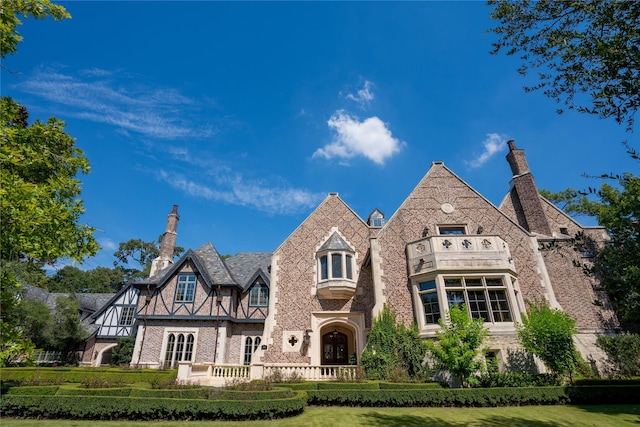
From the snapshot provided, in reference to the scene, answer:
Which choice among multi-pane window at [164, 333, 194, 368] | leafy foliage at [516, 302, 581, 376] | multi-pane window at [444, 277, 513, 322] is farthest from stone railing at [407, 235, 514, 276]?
multi-pane window at [164, 333, 194, 368]

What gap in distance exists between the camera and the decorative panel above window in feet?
58.2

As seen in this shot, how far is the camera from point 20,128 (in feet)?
26.3

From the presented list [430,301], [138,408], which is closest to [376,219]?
[430,301]

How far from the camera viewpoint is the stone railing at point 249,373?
13.7 meters

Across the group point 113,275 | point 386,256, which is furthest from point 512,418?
point 113,275

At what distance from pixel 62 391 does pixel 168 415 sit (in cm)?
414

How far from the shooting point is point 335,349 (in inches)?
750

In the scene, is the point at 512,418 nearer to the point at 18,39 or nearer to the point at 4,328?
the point at 4,328

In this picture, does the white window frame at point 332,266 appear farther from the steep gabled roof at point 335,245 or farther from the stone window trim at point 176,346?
the stone window trim at point 176,346

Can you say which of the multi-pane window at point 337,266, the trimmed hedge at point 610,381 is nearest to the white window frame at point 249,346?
the multi-pane window at point 337,266

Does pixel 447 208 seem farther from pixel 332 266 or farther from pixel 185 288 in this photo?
pixel 185 288

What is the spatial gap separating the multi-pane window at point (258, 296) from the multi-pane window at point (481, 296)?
43.8 ft

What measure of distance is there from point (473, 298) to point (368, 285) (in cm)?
574

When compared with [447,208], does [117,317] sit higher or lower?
lower
